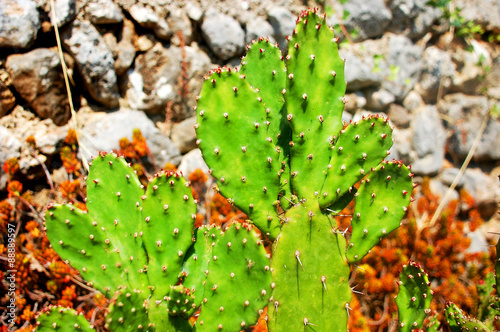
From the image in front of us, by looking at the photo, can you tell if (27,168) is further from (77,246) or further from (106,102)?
(77,246)

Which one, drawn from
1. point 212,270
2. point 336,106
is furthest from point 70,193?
point 336,106

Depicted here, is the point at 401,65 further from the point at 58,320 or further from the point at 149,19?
the point at 58,320

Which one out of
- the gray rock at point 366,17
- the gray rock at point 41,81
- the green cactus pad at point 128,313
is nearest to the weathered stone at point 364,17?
the gray rock at point 366,17

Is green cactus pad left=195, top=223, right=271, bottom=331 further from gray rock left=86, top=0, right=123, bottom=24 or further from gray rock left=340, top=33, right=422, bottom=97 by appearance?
gray rock left=340, top=33, right=422, bottom=97

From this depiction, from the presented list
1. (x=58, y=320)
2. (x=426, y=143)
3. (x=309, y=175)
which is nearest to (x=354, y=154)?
(x=309, y=175)

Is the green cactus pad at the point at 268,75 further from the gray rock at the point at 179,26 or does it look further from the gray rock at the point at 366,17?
the gray rock at the point at 366,17

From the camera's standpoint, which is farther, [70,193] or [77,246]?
[70,193]
